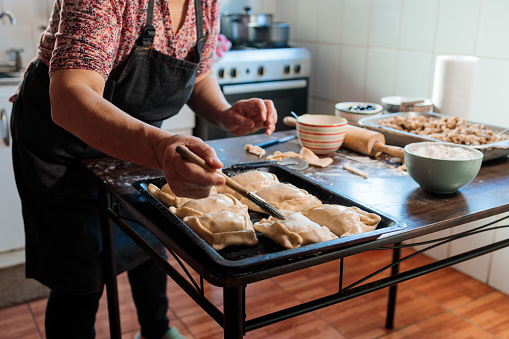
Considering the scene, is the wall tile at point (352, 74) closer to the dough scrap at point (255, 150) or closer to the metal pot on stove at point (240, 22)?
the metal pot on stove at point (240, 22)

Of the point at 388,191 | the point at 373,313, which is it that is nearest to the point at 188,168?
the point at 388,191

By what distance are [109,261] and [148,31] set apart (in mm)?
643

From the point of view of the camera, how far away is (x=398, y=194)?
116 centimetres

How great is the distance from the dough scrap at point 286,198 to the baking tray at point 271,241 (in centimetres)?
3

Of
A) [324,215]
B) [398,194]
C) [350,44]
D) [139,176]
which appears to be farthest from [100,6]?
[350,44]

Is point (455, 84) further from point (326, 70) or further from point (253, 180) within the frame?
point (326, 70)

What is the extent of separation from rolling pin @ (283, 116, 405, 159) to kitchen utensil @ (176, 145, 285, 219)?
54 cm

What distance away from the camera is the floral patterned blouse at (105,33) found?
1053 mm

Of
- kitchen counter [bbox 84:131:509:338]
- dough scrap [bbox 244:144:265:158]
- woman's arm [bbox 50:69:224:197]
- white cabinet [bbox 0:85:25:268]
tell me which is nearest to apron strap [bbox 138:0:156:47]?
woman's arm [bbox 50:69:224:197]

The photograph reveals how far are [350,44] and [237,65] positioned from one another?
0.64 m

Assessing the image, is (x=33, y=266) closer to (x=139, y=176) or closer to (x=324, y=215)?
(x=139, y=176)

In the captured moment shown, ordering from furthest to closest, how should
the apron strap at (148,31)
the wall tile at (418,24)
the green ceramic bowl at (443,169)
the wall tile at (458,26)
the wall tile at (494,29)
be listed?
the wall tile at (418,24), the wall tile at (458,26), the wall tile at (494,29), the apron strap at (148,31), the green ceramic bowl at (443,169)

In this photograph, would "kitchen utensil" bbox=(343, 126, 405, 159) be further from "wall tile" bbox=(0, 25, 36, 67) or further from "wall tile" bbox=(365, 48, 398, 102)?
"wall tile" bbox=(0, 25, 36, 67)

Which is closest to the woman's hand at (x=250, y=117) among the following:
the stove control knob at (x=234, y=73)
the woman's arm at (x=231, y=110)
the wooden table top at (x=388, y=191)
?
the woman's arm at (x=231, y=110)
